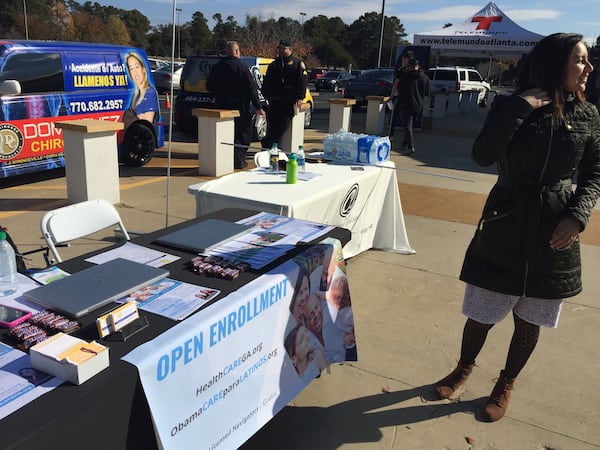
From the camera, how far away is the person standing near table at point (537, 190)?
2.32 m

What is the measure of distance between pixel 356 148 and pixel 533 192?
261 centimetres

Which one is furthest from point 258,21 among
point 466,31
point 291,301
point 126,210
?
point 291,301

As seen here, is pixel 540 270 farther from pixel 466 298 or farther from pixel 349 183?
pixel 349 183

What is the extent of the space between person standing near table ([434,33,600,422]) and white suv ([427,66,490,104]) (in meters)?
19.1

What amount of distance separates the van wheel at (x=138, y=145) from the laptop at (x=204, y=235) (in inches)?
217

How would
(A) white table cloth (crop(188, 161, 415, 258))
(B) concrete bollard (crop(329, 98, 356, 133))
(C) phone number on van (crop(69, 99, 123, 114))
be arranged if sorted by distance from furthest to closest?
1. (B) concrete bollard (crop(329, 98, 356, 133))
2. (C) phone number on van (crop(69, 99, 123, 114))
3. (A) white table cloth (crop(188, 161, 415, 258))

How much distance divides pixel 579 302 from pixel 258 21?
203 feet

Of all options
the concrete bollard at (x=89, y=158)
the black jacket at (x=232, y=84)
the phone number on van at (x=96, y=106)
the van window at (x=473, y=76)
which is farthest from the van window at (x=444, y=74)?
the concrete bollard at (x=89, y=158)

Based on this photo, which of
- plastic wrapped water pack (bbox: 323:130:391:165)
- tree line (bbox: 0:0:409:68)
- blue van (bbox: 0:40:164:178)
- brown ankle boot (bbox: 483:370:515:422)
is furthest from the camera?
tree line (bbox: 0:0:409:68)

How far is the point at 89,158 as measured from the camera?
5.85 m

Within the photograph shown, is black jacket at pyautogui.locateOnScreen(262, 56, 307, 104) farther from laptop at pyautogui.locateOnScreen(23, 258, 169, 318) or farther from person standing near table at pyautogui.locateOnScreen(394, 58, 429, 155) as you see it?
→ laptop at pyautogui.locateOnScreen(23, 258, 169, 318)

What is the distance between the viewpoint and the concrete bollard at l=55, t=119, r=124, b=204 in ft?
19.0

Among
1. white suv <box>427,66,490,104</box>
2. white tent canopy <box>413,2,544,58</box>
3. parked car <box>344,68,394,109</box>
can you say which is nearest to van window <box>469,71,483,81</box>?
white suv <box>427,66,490,104</box>

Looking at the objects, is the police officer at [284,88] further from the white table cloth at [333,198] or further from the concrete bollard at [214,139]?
the white table cloth at [333,198]
